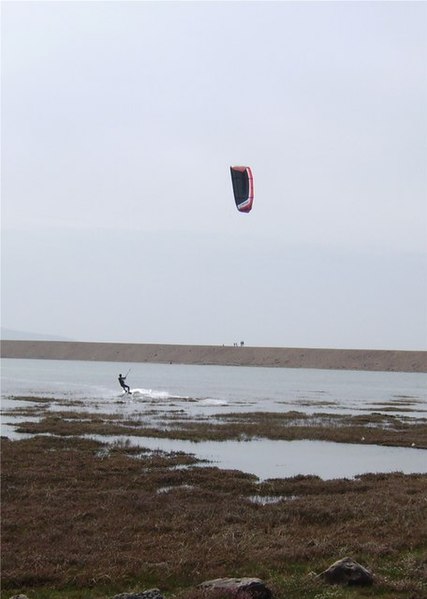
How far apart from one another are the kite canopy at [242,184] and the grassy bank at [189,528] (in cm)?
1320

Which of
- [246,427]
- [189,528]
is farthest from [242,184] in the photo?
[189,528]

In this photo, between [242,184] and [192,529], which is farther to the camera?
[242,184]

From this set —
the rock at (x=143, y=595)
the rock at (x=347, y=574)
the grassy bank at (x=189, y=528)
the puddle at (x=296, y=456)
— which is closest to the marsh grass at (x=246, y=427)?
the puddle at (x=296, y=456)

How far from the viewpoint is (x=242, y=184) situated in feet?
103

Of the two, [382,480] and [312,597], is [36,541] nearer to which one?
[312,597]

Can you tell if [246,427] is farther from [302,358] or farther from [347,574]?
[302,358]

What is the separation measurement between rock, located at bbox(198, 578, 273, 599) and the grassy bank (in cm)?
32

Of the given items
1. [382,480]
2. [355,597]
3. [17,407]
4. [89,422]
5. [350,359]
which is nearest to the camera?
[355,597]

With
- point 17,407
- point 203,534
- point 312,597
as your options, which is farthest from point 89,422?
point 312,597

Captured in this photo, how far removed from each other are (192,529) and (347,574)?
4.04m

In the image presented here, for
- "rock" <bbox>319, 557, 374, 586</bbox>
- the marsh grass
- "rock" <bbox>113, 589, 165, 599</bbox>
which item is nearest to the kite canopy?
the marsh grass

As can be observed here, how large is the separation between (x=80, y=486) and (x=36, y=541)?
5326 mm

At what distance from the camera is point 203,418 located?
3919 centimetres

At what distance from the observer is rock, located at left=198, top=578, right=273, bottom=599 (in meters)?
9.49
